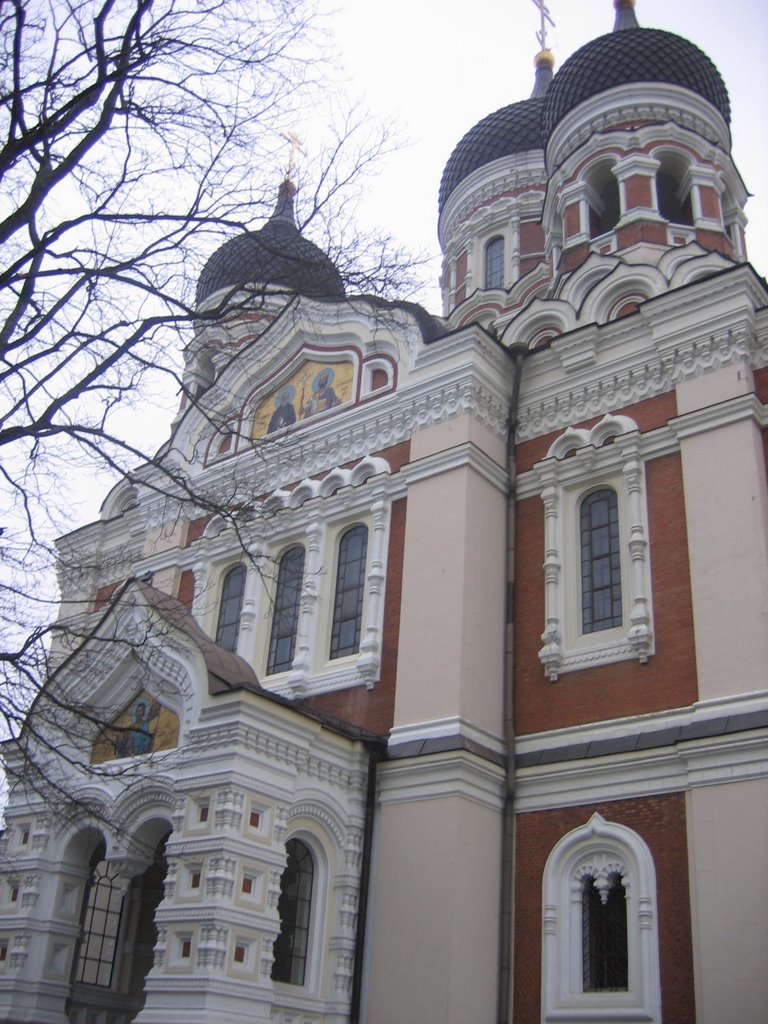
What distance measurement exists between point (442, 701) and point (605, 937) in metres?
2.52

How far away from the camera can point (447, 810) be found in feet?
34.0

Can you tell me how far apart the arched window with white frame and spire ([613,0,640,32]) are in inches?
544

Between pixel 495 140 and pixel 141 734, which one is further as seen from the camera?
pixel 495 140

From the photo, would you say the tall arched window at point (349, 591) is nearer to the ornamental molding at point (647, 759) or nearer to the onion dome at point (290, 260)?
the ornamental molding at point (647, 759)

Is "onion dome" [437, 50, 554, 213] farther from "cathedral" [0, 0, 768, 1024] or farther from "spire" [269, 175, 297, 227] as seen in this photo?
"spire" [269, 175, 297, 227]

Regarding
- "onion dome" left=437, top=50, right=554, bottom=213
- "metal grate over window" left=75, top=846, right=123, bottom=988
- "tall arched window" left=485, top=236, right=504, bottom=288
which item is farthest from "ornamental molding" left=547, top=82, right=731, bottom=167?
"metal grate over window" left=75, top=846, right=123, bottom=988

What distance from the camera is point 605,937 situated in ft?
32.6

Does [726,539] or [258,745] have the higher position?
[726,539]

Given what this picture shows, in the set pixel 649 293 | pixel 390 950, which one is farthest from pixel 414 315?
pixel 390 950

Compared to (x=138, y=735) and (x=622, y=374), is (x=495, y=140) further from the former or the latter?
(x=138, y=735)

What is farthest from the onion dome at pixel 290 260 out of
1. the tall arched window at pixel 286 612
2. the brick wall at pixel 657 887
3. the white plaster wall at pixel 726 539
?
the brick wall at pixel 657 887

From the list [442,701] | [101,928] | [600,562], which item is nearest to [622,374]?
[600,562]

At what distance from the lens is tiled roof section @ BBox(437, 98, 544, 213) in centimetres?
2150

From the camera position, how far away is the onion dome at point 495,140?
21.5m
